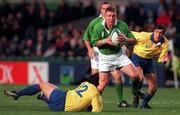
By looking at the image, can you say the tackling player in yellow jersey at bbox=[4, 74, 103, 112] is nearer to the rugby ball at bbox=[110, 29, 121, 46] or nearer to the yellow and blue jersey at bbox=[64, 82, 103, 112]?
the yellow and blue jersey at bbox=[64, 82, 103, 112]

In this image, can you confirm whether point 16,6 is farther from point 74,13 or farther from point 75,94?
point 75,94

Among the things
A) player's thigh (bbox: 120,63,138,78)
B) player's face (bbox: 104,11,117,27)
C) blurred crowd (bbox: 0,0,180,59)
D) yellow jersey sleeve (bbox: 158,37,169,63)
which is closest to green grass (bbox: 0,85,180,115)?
player's thigh (bbox: 120,63,138,78)

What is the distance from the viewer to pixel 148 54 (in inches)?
753

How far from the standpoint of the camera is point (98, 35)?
57.2 feet

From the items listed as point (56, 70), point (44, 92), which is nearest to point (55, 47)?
point (56, 70)

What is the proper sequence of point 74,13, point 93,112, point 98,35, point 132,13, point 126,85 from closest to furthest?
point 93,112 → point 98,35 → point 126,85 → point 132,13 → point 74,13

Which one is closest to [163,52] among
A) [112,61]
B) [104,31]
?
[112,61]

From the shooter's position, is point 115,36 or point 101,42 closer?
point 115,36

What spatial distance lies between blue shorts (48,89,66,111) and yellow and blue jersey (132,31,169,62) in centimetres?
351

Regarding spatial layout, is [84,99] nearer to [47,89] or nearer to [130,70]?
[47,89]

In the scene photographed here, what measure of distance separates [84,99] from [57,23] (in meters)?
17.9

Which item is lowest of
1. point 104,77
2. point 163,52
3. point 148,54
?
point 104,77

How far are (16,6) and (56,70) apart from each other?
5.15 m

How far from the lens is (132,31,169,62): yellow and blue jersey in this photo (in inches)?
740
